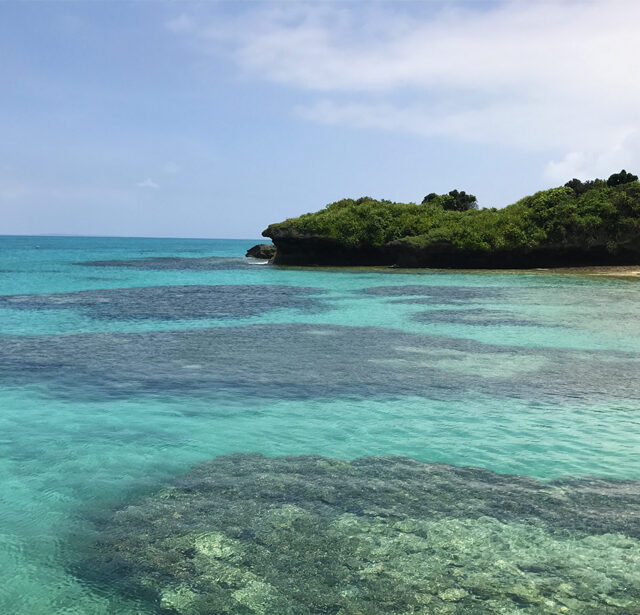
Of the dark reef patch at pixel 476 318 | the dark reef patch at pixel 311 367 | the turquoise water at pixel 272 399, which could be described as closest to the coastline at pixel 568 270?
the turquoise water at pixel 272 399

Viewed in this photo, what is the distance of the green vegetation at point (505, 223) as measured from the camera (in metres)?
56.4

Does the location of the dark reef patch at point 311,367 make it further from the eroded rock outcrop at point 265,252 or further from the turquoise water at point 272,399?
the eroded rock outcrop at point 265,252

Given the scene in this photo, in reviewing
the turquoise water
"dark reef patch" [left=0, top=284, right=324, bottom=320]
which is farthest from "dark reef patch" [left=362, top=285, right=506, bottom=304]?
the turquoise water

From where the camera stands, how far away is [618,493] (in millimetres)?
7879

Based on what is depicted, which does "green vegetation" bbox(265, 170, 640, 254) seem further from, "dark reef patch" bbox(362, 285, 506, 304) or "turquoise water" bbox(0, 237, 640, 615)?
"turquoise water" bbox(0, 237, 640, 615)

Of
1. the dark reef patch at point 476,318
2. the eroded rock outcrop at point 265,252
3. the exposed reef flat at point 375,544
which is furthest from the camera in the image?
the eroded rock outcrop at point 265,252

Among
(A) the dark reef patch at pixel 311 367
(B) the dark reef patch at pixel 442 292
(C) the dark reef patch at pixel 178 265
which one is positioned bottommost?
(A) the dark reef patch at pixel 311 367

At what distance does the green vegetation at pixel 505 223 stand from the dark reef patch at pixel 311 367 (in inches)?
1648

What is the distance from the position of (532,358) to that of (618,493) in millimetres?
9281

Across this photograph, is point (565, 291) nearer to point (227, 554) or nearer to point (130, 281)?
point (130, 281)

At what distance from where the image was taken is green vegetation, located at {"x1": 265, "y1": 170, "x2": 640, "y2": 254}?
5641 centimetres

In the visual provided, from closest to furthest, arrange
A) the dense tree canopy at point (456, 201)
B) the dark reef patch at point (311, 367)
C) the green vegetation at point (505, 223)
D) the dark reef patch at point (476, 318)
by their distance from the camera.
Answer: the dark reef patch at point (311, 367) → the dark reef patch at point (476, 318) → the green vegetation at point (505, 223) → the dense tree canopy at point (456, 201)

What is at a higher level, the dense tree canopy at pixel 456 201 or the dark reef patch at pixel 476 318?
the dense tree canopy at pixel 456 201

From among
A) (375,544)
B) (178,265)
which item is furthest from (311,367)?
(178,265)
